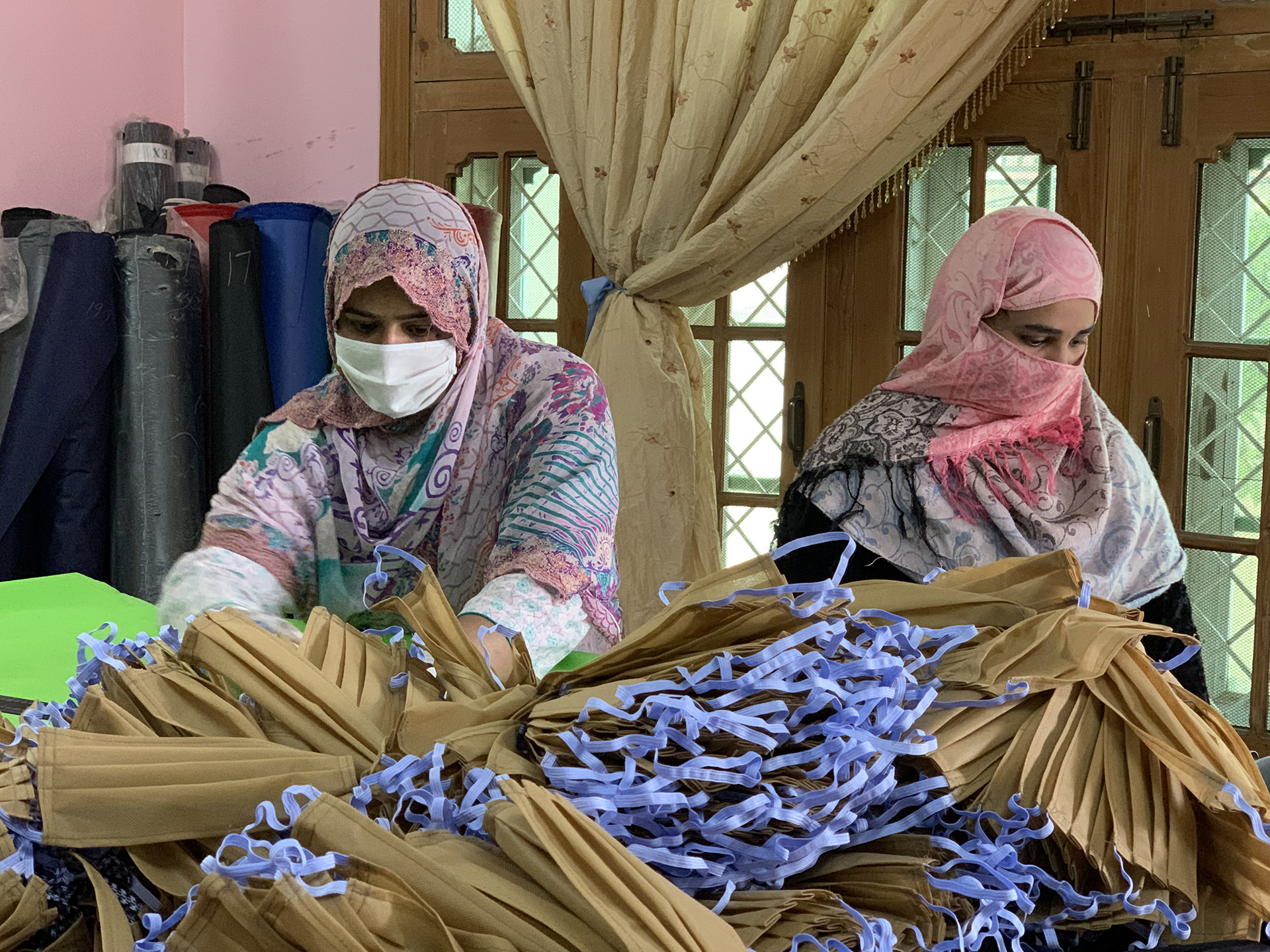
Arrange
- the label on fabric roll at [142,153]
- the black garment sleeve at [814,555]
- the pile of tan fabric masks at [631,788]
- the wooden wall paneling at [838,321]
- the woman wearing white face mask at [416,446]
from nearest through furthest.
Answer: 1. the pile of tan fabric masks at [631,788]
2. the woman wearing white face mask at [416,446]
3. the black garment sleeve at [814,555]
4. the wooden wall paneling at [838,321]
5. the label on fabric roll at [142,153]

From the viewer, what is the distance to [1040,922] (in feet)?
1.60

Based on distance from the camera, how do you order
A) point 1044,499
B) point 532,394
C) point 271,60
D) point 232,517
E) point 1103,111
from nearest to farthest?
point 232,517 → point 532,394 → point 1044,499 → point 1103,111 → point 271,60

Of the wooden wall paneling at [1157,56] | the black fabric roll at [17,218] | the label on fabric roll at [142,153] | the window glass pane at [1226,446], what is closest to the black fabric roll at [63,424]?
the black fabric roll at [17,218]

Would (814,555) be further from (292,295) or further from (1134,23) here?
(292,295)

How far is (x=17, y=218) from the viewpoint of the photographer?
110 inches

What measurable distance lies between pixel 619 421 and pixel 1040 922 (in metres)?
2.25

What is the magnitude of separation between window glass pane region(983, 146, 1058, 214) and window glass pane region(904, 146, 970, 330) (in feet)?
0.15

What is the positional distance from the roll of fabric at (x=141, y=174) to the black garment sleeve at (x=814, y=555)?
6.48 feet

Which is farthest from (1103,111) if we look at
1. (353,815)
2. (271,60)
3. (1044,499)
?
(353,815)

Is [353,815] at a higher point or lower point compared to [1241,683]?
higher

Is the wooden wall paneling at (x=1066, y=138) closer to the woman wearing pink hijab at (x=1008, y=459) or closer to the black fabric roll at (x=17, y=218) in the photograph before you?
the woman wearing pink hijab at (x=1008, y=459)

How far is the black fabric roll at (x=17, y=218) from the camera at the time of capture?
2.80 m

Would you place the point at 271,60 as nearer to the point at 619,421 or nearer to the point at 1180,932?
the point at 619,421

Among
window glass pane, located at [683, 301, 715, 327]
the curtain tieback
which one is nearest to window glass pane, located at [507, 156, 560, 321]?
the curtain tieback
